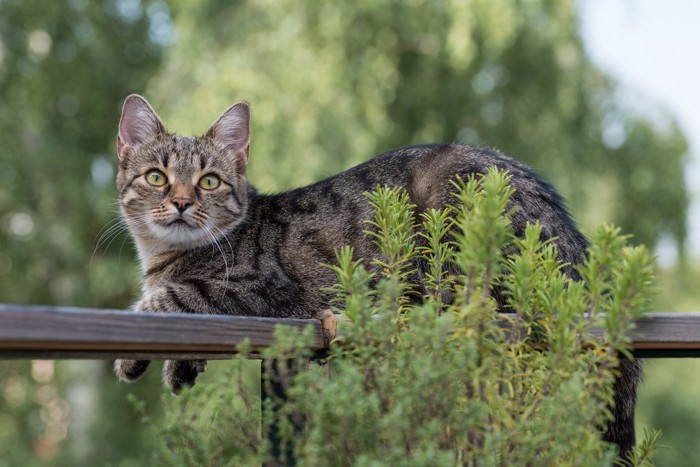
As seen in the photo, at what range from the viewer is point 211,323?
1.63 meters

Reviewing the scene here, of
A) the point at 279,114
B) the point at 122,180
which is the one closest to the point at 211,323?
the point at 122,180

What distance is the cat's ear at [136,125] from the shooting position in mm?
3342

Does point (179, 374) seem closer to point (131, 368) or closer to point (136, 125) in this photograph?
point (131, 368)

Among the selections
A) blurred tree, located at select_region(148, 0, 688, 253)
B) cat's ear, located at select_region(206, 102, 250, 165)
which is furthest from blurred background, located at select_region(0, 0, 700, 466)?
cat's ear, located at select_region(206, 102, 250, 165)

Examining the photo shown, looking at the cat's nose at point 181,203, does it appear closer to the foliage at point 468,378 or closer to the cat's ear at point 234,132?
the cat's ear at point 234,132

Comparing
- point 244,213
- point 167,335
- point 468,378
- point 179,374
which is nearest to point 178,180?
point 244,213

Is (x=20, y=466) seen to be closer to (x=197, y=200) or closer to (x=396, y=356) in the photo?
(x=197, y=200)

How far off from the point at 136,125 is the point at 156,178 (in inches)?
A: 10.2

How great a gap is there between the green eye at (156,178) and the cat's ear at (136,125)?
0.18 meters

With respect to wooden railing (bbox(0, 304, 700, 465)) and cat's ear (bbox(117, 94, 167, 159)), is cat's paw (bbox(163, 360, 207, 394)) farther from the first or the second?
cat's ear (bbox(117, 94, 167, 159))

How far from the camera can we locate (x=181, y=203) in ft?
10.2

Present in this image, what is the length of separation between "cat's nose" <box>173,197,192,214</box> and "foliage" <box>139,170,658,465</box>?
5.14 feet

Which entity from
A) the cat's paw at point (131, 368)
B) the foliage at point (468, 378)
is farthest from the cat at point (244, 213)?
the foliage at point (468, 378)

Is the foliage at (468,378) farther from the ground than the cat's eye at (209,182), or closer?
closer
